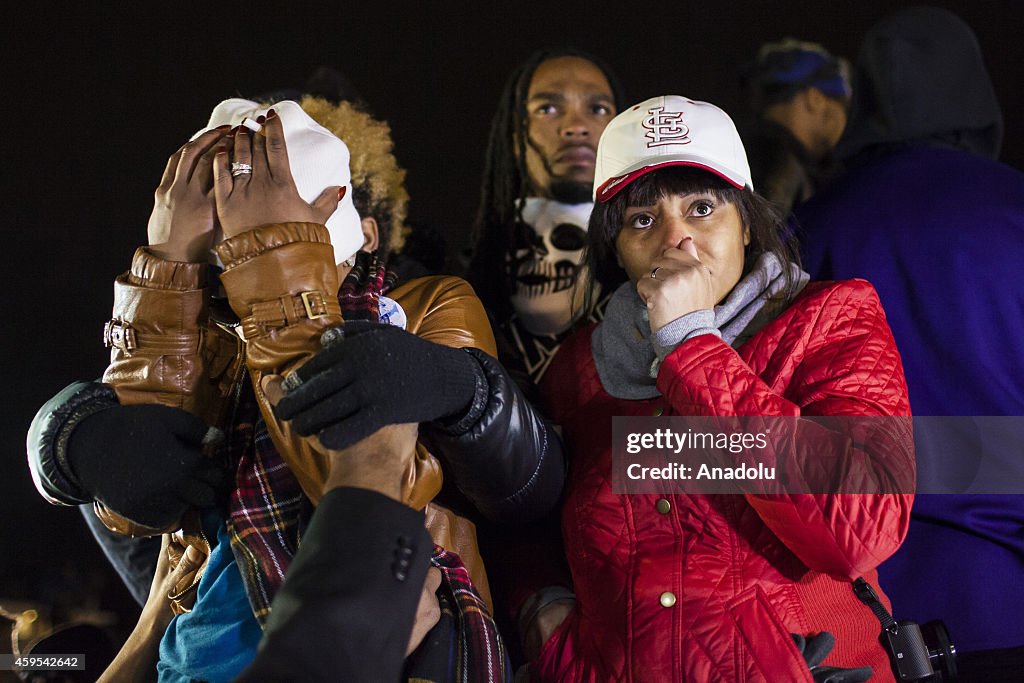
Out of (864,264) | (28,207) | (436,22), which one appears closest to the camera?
(864,264)

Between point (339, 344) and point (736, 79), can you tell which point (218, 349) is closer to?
point (339, 344)

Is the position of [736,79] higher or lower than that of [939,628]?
higher

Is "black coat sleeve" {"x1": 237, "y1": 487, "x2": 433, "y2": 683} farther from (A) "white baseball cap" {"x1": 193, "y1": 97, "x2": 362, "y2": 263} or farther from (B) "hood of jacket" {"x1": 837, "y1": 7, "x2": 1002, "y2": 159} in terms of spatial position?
(B) "hood of jacket" {"x1": 837, "y1": 7, "x2": 1002, "y2": 159}

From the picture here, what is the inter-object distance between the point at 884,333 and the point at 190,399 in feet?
2.82

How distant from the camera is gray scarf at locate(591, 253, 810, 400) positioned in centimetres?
126

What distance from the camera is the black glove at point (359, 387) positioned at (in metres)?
0.95

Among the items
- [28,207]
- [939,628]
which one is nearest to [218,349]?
[939,628]

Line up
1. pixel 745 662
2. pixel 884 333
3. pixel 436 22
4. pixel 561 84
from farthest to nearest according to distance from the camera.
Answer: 1. pixel 436 22
2. pixel 561 84
3. pixel 884 333
4. pixel 745 662

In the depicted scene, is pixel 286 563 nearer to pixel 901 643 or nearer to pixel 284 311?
pixel 284 311

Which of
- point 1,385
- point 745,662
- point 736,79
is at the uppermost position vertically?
point 736,79

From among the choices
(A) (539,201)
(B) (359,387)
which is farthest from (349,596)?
(A) (539,201)

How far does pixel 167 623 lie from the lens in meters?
1.28

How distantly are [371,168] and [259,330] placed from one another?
559 millimetres

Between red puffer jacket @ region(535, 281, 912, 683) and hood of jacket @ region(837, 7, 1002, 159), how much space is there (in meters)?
0.59
